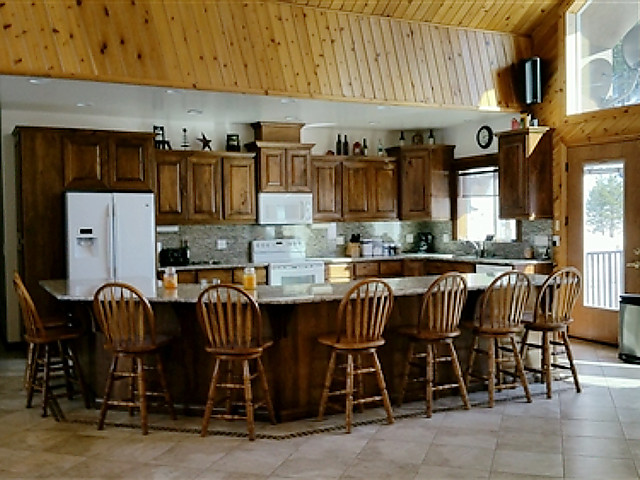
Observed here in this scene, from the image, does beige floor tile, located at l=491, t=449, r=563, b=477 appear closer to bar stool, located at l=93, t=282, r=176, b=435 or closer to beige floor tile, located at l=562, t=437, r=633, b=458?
beige floor tile, located at l=562, t=437, r=633, b=458

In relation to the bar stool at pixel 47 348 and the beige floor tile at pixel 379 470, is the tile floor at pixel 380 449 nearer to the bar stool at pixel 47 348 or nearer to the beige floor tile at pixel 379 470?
the beige floor tile at pixel 379 470

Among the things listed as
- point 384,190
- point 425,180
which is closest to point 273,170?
point 384,190

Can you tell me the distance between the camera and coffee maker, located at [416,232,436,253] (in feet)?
30.9

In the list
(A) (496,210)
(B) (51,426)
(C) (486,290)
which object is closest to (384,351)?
(C) (486,290)

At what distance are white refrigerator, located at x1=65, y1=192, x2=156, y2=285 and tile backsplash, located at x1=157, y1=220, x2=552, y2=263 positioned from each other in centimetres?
96

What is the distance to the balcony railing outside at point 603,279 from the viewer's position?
6.96 metres

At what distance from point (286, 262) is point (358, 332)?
159 inches

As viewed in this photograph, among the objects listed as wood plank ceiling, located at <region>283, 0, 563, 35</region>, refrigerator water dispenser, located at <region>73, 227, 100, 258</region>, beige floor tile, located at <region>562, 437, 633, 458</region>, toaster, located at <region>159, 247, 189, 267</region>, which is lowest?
beige floor tile, located at <region>562, 437, 633, 458</region>

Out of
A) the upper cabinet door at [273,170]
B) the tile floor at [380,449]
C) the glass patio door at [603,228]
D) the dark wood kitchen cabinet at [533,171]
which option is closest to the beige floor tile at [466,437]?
the tile floor at [380,449]

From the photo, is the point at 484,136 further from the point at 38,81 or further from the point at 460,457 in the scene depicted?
the point at 460,457

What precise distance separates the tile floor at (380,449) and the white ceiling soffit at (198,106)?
2782mm

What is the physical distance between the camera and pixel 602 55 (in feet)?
23.6

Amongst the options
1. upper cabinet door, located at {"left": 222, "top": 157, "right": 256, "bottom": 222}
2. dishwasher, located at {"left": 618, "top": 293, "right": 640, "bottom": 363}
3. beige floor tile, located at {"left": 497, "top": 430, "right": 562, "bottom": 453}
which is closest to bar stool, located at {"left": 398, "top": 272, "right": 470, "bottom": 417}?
beige floor tile, located at {"left": 497, "top": 430, "right": 562, "bottom": 453}

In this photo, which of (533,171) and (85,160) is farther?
(533,171)
